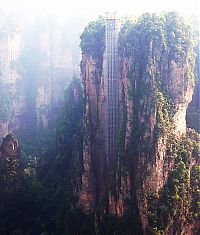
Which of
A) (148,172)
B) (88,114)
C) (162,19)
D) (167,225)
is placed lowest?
(167,225)

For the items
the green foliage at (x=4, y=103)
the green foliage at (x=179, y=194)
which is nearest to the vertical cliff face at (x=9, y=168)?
the green foliage at (x=179, y=194)

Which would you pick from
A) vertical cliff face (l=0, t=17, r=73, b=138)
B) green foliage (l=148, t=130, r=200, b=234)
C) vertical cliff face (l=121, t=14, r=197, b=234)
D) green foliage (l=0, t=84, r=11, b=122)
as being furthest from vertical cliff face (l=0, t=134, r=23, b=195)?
green foliage (l=0, t=84, r=11, b=122)

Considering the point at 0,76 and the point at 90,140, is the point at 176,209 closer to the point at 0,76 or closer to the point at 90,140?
the point at 90,140

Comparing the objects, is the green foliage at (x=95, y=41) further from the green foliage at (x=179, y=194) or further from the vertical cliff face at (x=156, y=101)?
the green foliage at (x=179, y=194)

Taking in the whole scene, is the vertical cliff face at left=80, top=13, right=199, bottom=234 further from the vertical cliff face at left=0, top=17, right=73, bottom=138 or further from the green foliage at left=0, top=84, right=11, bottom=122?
the vertical cliff face at left=0, top=17, right=73, bottom=138

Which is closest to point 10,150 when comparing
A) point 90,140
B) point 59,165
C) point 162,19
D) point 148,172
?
point 59,165

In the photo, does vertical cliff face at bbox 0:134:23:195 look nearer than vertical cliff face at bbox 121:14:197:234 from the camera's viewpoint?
No
